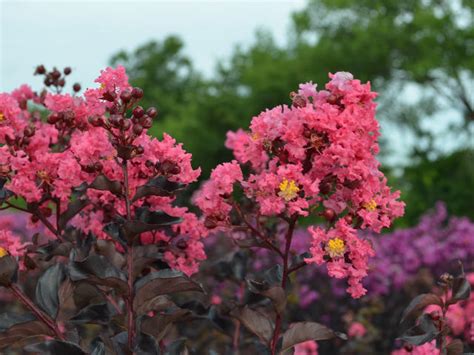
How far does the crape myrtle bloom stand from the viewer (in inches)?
70.6

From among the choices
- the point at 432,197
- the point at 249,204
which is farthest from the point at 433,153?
the point at 249,204

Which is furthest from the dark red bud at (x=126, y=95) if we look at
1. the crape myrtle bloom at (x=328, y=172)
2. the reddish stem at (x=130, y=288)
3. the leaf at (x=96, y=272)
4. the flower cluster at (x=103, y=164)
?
the leaf at (x=96, y=272)

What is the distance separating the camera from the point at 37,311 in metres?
1.89

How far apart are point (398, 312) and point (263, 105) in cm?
1593

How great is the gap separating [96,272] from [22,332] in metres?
0.27

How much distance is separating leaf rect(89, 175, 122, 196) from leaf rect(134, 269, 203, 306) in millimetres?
242

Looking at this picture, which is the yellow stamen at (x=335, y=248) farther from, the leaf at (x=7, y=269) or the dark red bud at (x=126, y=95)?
the leaf at (x=7, y=269)

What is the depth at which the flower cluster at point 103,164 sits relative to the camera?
1886mm

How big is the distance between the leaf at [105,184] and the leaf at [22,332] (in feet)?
1.21

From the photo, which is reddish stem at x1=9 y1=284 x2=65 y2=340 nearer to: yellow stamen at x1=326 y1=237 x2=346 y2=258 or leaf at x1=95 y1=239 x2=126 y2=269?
leaf at x1=95 y1=239 x2=126 y2=269

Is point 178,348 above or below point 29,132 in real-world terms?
below

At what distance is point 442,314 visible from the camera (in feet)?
7.00

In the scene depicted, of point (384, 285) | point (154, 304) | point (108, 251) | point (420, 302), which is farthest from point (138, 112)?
point (384, 285)

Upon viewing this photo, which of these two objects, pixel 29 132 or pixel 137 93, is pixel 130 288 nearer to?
pixel 137 93
